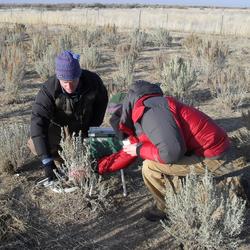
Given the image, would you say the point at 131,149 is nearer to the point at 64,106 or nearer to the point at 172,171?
the point at 172,171

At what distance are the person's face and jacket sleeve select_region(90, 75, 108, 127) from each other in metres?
0.46

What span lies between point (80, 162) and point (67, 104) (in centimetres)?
73

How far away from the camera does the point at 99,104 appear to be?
523cm

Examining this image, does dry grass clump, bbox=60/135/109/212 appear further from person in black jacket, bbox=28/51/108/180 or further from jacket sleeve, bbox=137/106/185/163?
jacket sleeve, bbox=137/106/185/163

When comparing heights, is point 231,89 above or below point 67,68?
below

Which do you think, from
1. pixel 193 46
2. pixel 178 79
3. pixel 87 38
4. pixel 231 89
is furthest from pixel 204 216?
pixel 87 38

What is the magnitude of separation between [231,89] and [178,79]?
3.03ft

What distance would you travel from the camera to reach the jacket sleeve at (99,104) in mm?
5172

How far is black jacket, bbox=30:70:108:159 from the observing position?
4641 millimetres

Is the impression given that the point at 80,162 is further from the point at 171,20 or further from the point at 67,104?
the point at 171,20

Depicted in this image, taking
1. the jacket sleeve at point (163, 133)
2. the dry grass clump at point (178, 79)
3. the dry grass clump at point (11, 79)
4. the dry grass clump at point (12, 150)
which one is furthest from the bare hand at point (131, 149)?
the dry grass clump at point (11, 79)

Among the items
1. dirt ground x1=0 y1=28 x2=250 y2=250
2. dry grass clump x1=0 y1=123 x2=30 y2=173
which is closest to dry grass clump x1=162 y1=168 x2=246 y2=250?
dirt ground x1=0 y1=28 x2=250 y2=250

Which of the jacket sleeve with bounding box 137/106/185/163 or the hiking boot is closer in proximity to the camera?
the jacket sleeve with bounding box 137/106/185/163

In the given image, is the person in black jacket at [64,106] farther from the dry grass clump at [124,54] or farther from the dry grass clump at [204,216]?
the dry grass clump at [124,54]
